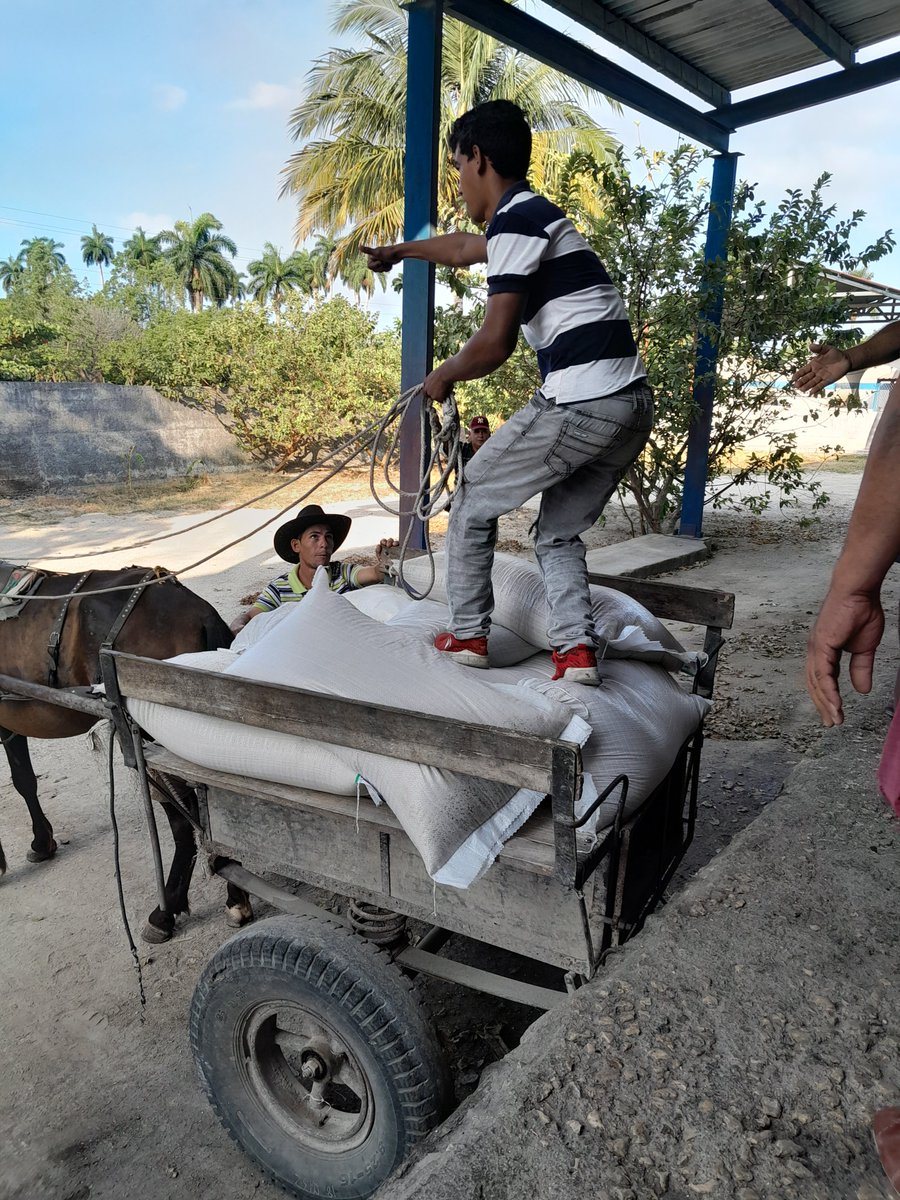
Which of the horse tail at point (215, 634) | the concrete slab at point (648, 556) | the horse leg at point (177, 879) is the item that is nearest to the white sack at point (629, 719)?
the horse tail at point (215, 634)

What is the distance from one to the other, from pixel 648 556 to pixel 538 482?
5524 mm

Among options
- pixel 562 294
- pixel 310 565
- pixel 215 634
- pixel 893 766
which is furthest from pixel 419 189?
pixel 893 766

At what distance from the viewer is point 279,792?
1.95m

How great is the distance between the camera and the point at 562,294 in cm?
241

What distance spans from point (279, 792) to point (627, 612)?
1.29 meters

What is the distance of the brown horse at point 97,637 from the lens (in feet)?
10.3

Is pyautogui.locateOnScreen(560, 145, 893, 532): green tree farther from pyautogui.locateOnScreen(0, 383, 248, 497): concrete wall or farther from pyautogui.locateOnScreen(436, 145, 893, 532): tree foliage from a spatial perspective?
pyautogui.locateOnScreen(0, 383, 248, 497): concrete wall

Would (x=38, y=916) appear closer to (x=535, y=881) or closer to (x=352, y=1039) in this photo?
(x=352, y=1039)

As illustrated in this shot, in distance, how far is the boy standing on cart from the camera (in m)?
2.30

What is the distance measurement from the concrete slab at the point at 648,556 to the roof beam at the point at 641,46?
392cm

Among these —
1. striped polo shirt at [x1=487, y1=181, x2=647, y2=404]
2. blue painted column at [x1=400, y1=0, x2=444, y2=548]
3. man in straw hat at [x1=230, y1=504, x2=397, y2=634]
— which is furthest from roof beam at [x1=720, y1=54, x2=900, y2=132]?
man in straw hat at [x1=230, y1=504, x2=397, y2=634]

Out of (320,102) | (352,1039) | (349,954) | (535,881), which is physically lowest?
(352,1039)

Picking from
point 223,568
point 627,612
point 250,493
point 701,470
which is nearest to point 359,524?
point 223,568

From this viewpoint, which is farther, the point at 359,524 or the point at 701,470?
the point at 359,524
